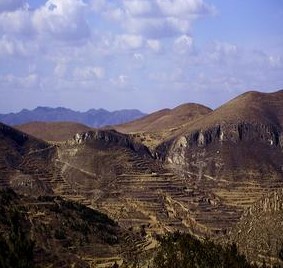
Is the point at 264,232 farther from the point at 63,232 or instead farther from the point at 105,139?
the point at 105,139

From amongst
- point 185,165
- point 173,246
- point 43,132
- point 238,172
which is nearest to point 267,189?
point 238,172

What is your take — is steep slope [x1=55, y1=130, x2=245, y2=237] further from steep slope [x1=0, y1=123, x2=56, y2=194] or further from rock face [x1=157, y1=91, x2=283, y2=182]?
rock face [x1=157, y1=91, x2=283, y2=182]

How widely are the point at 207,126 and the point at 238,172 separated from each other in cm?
1842

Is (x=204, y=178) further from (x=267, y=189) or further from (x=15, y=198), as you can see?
(x=15, y=198)

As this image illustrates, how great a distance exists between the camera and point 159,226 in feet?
322

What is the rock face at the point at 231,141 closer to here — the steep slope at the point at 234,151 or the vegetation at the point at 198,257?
the steep slope at the point at 234,151

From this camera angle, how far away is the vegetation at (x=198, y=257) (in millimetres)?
49156

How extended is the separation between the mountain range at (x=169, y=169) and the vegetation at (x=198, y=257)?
30.9 m

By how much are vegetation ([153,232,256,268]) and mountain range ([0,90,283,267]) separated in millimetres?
30876

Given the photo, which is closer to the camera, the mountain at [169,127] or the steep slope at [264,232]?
the steep slope at [264,232]

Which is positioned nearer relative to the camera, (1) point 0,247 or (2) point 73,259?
(1) point 0,247

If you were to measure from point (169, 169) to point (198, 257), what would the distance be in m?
82.9

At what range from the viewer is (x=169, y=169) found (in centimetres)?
13375

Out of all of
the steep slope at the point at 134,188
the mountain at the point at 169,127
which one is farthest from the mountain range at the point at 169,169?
the mountain at the point at 169,127
